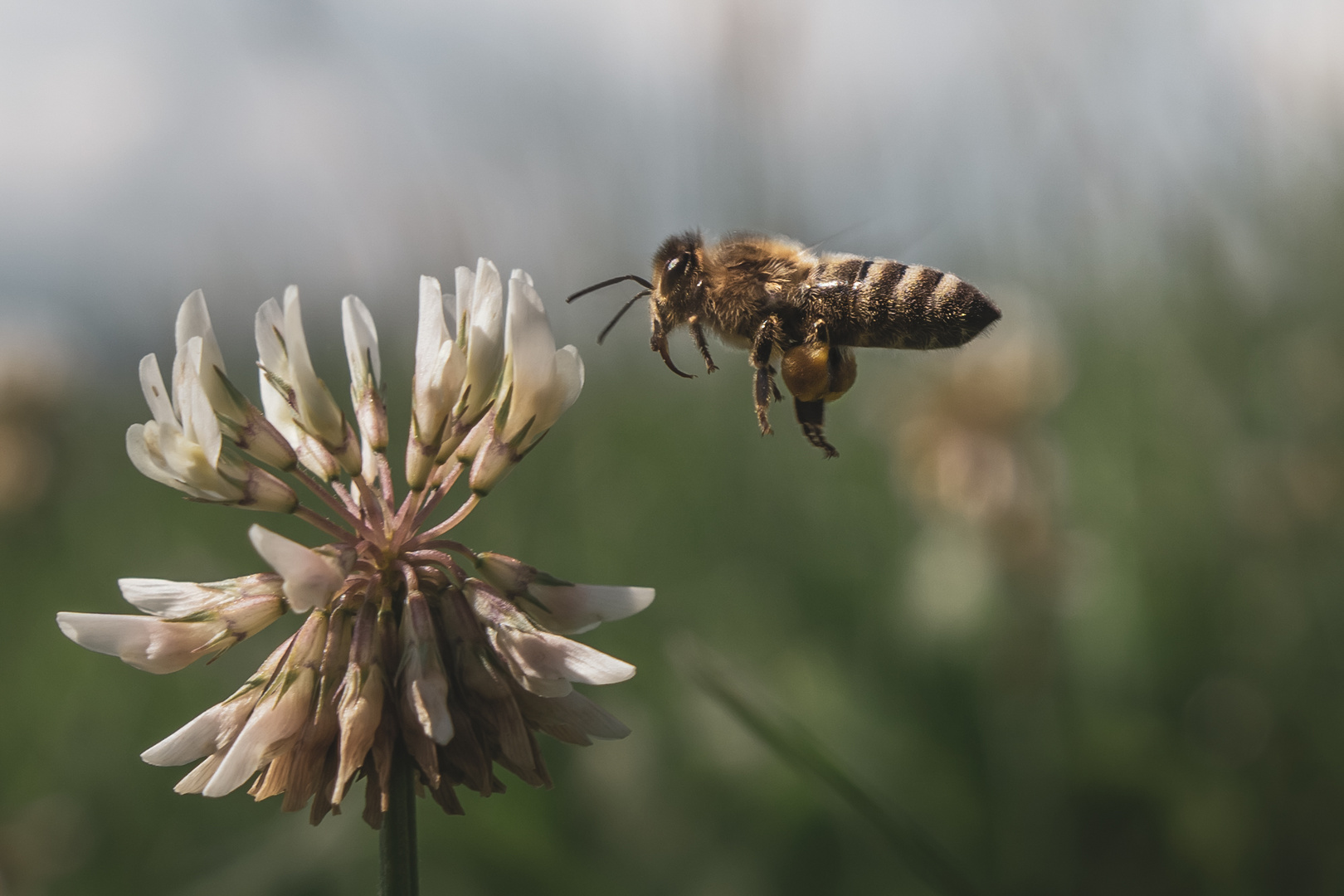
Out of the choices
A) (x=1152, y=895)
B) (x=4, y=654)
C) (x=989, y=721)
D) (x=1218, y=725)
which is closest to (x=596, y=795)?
(x=989, y=721)

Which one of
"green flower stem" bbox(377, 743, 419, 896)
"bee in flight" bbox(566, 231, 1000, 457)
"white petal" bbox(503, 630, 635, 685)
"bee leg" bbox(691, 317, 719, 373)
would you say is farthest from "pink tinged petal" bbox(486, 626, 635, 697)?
"bee leg" bbox(691, 317, 719, 373)

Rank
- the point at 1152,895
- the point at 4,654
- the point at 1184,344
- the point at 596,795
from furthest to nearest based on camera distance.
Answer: the point at 4,654
the point at 1184,344
the point at 596,795
the point at 1152,895

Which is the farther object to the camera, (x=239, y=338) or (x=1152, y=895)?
(x=239, y=338)

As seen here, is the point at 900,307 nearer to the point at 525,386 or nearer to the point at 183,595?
the point at 525,386

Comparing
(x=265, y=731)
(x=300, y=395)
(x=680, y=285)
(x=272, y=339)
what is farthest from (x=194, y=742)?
(x=680, y=285)

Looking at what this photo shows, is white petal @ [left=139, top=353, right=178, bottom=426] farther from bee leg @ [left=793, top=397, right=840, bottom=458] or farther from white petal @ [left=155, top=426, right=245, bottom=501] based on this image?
bee leg @ [left=793, top=397, right=840, bottom=458]

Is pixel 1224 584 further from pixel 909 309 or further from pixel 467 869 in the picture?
pixel 467 869
